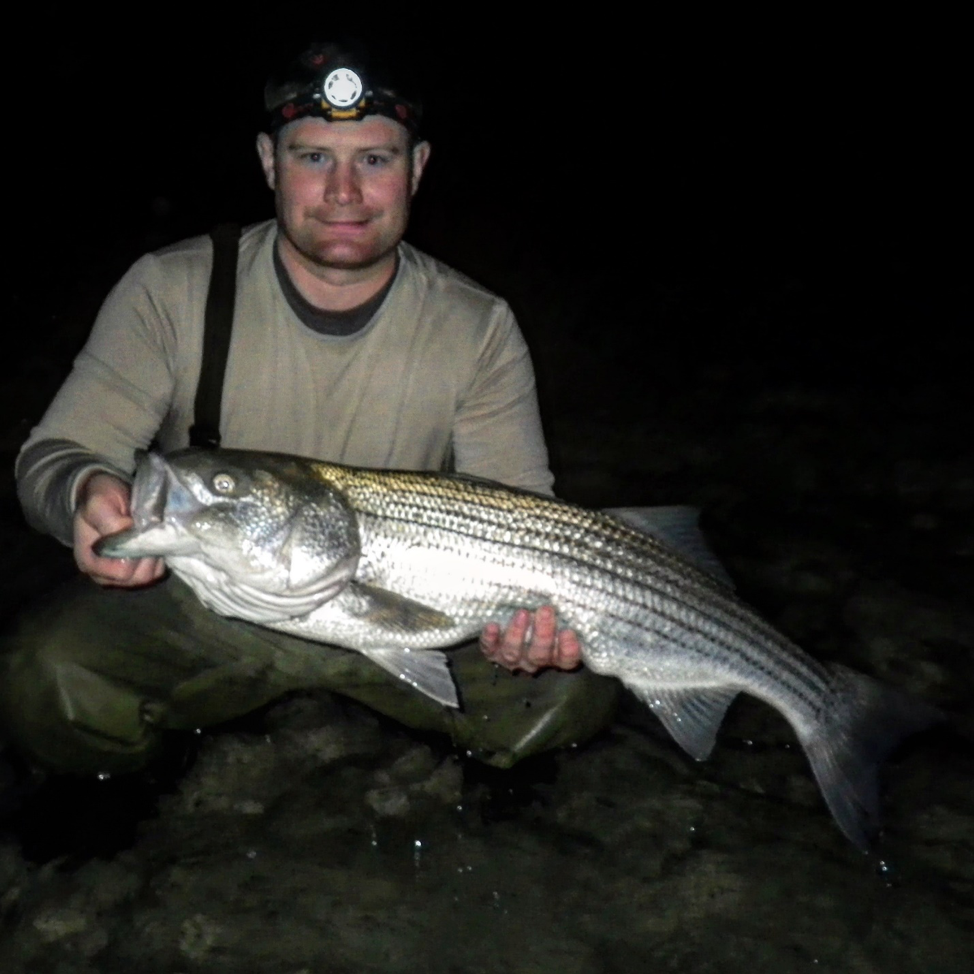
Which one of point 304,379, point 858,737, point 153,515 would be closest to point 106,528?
point 153,515

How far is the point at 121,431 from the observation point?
10.6 ft

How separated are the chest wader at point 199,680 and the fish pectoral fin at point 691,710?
1.51ft

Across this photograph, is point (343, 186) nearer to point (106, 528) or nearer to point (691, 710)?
point (106, 528)

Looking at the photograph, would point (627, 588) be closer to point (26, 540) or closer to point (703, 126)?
point (26, 540)

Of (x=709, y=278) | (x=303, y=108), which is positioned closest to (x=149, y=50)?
(x=709, y=278)

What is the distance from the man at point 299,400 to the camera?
10.8ft

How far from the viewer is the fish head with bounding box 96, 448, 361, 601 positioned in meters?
Result: 2.47

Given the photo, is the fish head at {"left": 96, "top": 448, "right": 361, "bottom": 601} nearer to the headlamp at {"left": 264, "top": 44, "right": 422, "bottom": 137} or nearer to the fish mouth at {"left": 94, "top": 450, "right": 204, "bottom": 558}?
the fish mouth at {"left": 94, "top": 450, "right": 204, "bottom": 558}

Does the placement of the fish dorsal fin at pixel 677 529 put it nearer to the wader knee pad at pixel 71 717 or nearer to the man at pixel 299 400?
the man at pixel 299 400

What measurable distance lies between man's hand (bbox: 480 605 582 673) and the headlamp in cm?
169

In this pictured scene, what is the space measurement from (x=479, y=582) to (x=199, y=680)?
45.9 inches

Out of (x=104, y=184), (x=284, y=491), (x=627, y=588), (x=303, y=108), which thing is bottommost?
(x=104, y=184)

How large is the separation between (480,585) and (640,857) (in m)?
1.04

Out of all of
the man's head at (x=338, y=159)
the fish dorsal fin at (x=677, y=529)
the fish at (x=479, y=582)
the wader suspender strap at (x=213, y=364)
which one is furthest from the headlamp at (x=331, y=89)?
the fish dorsal fin at (x=677, y=529)
